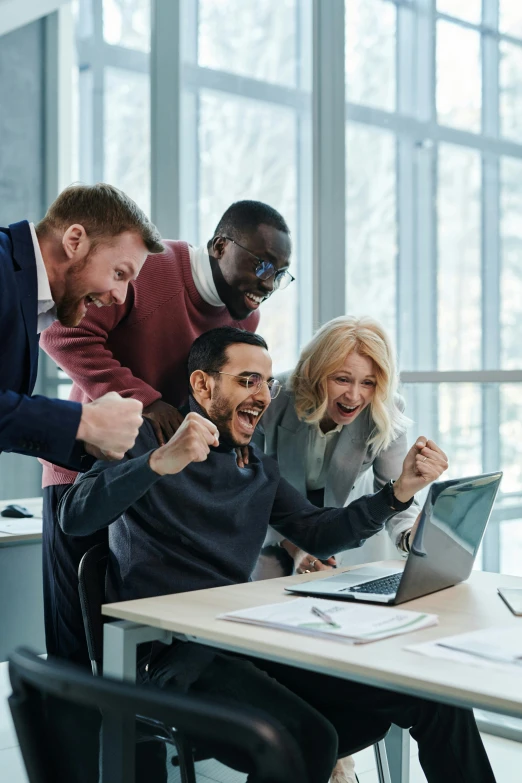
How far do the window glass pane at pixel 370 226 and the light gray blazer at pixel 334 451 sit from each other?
1193 mm

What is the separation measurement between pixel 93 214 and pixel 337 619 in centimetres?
94

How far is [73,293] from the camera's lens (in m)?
1.85

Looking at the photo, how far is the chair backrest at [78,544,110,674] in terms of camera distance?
2027 mm

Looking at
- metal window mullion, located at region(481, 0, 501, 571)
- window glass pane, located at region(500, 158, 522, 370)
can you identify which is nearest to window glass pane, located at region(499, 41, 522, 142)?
metal window mullion, located at region(481, 0, 501, 571)

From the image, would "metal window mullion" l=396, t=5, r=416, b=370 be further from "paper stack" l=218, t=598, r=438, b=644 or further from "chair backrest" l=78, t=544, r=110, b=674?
"paper stack" l=218, t=598, r=438, b=644

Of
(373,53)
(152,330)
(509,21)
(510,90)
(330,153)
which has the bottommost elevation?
(152,330)

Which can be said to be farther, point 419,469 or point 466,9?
point 466,9

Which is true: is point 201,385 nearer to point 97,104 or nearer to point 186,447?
point 186,447

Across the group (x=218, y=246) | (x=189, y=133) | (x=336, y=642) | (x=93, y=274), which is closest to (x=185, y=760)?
(x=336, y=642)

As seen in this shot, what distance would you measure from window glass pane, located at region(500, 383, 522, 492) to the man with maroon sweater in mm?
1553

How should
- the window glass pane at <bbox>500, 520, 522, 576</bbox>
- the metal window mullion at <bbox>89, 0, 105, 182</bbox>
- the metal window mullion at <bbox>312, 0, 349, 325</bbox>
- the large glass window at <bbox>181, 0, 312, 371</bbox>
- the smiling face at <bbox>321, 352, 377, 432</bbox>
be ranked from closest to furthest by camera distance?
the smiling face at <bbox>321, 352, 377, 432</bbox>, the window glass pane at <bbox>500, 520, 522, 576</bbox>, the metal window mullion at <bbox>312, 0, 349, 325</bbox>, the large glass window at <bbox>181, 0, 312, 371</bbox>, the metal window mullion at <bbox>89, 0, 105, 182</bbox>

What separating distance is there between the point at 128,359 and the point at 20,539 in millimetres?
758

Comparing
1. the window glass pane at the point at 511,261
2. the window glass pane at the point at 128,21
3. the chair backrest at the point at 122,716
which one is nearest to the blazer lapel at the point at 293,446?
the window glass pane at the point at 511,261

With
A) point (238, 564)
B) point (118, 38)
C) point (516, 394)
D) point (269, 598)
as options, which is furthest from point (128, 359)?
point (118, 38)
